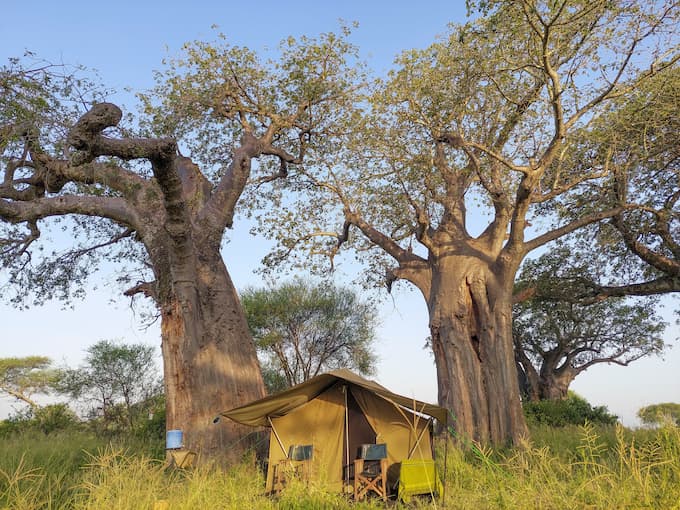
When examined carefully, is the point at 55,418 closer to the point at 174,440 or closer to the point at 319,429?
the point at 174,440

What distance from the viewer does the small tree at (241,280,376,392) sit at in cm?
2234

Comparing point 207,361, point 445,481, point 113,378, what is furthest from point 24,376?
point 445,481

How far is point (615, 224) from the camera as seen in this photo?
1312cm

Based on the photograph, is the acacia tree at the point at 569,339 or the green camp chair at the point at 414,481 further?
the acacia tree at the point at 569,339

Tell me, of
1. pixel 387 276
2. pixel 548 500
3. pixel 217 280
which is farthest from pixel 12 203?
pixel 548 500

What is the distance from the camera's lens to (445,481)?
6.52m

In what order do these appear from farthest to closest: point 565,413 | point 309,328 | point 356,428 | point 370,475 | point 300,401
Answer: point 309,328 → point 565,413 → point 356,428 → point 300,401 → point 370,475

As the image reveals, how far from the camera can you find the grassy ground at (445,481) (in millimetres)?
3033

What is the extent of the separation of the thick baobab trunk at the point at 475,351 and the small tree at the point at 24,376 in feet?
67.6

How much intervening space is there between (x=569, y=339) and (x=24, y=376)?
25224 mm

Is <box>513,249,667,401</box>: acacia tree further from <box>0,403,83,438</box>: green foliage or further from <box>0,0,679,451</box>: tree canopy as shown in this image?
<box>0,403,83,438</box>: green foliage

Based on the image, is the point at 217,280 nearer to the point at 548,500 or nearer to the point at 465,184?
the point at 465,184

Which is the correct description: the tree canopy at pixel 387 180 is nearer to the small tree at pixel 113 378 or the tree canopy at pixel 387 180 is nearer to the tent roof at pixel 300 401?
the tent roof at pixel 300 401

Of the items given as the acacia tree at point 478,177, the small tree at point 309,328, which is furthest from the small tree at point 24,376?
the acacia tree at point 478,177
